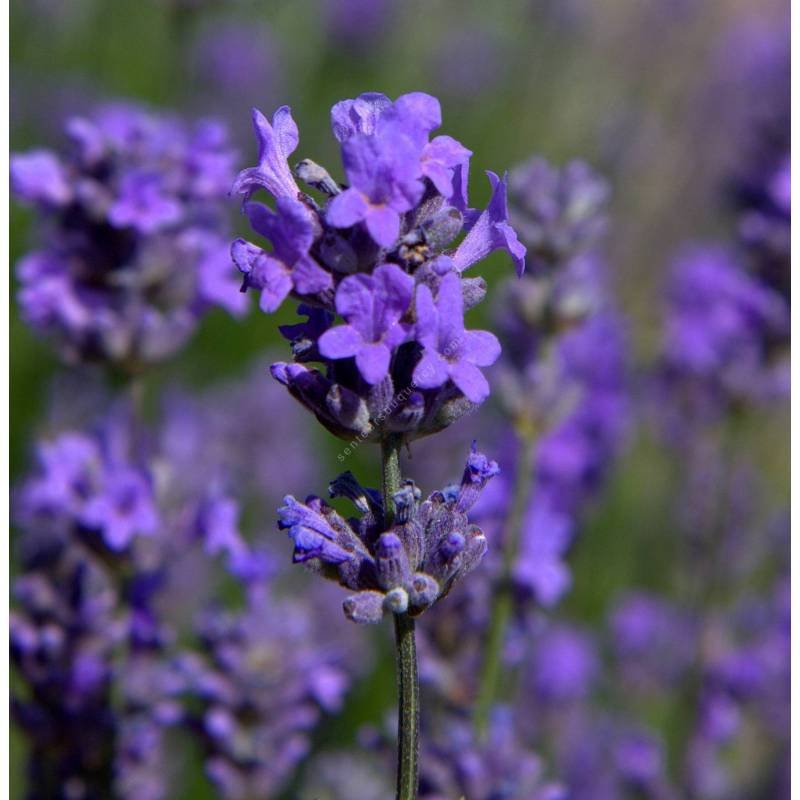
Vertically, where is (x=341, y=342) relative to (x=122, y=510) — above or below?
below

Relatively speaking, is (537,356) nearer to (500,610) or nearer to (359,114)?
(500,610)

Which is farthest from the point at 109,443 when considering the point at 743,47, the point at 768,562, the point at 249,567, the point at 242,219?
the point at 743,47

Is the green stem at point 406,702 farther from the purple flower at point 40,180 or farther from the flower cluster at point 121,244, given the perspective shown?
the purple flower at point 40,180

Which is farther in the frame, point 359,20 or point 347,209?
point 359,20

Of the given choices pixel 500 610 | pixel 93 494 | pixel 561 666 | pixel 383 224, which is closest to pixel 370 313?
pixel 383 224

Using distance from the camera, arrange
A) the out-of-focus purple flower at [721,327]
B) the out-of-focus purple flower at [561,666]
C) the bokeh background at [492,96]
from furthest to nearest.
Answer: the bokeh background at [492,96]
the out-of-focus purple flower at [561,666]
the out-of-focus purple flower at [721,327]

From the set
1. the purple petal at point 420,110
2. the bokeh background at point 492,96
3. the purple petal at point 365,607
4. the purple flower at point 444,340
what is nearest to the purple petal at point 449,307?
the purple flower at point 444,340
